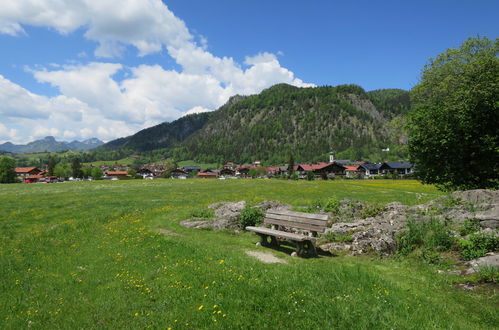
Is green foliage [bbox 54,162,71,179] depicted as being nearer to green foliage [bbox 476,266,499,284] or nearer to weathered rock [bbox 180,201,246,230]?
weathered rock [bbox 180,201,246,230]

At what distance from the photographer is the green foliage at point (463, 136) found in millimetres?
15766

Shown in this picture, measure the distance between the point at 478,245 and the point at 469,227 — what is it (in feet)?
4.19

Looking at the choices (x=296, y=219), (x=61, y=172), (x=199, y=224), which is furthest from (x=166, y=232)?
(x=61, y=172)

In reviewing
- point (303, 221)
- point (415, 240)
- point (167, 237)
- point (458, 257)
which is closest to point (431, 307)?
point (458, 257)

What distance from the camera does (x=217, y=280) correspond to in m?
7.29

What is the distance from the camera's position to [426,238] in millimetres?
9461

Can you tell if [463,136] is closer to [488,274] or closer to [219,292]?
[488,274]

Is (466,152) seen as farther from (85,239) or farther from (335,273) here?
(85,239)

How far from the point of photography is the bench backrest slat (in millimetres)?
10469

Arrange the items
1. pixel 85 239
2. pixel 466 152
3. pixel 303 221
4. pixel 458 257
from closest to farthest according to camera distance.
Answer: pixel 458 257 → pixel 303 221 → pixel 85 239 → pixel 466 152

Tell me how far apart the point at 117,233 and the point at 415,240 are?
13.7 meters

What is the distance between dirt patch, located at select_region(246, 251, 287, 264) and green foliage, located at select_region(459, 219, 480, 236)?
6323 mm

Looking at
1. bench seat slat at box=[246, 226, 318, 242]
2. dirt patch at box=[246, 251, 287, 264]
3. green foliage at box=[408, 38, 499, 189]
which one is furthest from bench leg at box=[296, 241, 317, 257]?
green foliage at box=[408, 38, 499, 189]

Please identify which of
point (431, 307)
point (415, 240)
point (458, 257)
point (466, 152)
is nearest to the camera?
point (431, 307)
